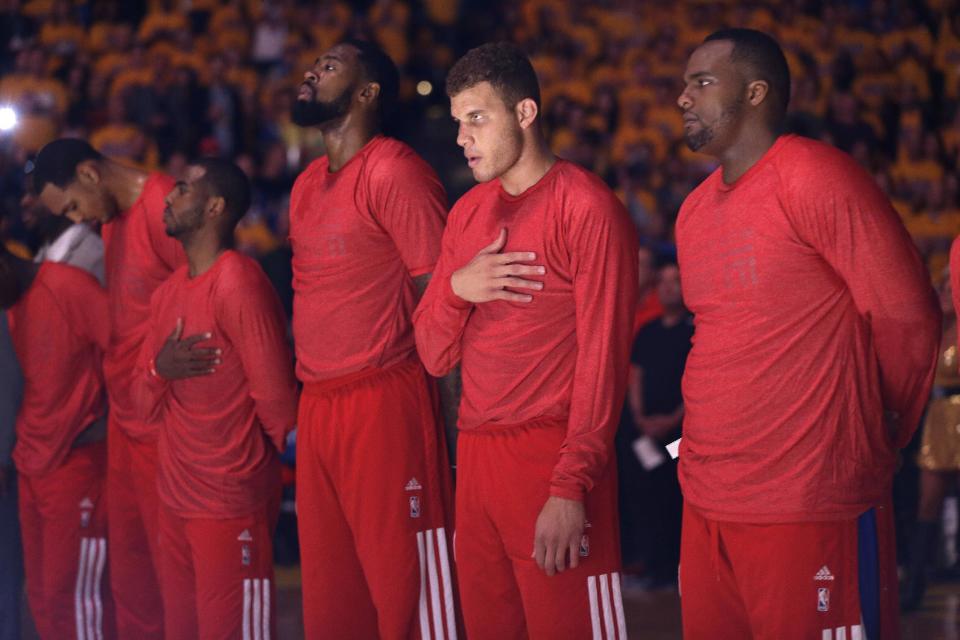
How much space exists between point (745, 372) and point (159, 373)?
2.18 meters

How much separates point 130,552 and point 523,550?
223 centimetres

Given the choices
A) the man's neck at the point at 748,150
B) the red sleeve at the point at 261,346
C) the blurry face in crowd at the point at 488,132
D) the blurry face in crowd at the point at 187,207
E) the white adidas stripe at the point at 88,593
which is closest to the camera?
the man's neck at the point at 748,150

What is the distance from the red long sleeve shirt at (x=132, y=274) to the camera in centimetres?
517

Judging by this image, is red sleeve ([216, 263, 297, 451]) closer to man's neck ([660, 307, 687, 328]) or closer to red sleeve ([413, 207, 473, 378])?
red sleeve ([413, 207, 473, 378])

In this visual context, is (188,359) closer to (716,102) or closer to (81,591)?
(81,591)

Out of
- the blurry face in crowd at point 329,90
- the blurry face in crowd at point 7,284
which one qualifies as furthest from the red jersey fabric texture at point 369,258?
the blurry face in crowd at point 7,284

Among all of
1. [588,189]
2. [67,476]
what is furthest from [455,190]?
[588,189]

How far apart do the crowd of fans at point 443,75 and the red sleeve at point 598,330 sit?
6524 mm

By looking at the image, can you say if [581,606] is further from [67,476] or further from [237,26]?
[237,26]

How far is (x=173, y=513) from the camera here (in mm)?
4621

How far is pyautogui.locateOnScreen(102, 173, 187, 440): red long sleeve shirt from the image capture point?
17.0 feet

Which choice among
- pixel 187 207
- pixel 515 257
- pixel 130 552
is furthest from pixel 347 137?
pixel 130 552

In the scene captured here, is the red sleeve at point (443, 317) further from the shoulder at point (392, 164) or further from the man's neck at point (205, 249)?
the man's neck at point (205, 249)

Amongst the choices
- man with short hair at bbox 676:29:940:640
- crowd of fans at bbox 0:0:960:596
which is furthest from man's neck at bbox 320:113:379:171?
crowd of fans at bbox 0:0:960:596
